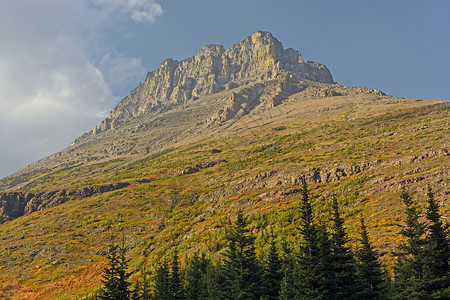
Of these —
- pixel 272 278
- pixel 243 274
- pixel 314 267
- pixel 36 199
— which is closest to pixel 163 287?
pixel 243 274

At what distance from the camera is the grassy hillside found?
182 feet

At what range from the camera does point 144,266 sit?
57438 millimetres

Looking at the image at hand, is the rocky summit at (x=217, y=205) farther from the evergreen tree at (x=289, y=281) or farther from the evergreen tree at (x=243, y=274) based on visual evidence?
the evergreen tree at (x=243, y=274)

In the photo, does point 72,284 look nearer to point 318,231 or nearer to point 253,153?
point 318,231

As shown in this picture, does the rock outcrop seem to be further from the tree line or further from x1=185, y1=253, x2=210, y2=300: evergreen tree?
the tree line

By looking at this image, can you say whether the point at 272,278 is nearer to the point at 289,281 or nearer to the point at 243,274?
the point at 289,281

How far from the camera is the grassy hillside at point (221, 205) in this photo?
55.6 metres

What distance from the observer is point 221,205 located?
85562mm

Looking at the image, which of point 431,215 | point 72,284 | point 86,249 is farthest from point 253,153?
point 431,215

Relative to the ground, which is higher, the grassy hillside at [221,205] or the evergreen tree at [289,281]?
the grassy hillside at [221,205]

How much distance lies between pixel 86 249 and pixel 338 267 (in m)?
67.5

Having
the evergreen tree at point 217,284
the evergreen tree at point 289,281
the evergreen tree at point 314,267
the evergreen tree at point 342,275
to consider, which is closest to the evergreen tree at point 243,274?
the evergreen tree at point 217,284

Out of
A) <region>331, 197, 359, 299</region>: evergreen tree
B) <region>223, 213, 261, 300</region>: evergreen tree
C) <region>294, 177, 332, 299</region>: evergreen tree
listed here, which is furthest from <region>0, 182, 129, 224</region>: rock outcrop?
<region>331, 197, 359, 299</region>: evergreen tree

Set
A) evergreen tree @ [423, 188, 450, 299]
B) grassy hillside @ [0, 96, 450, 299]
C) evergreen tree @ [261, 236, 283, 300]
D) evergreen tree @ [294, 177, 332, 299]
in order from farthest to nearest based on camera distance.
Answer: grassy hillside @ [0, 96, 450, 299], evergreen tree @ [261, 236, 283, 300], evergreen tree @ [423, 188, 450, 299], evergreen tree @ [294, 177, 332, 299]
